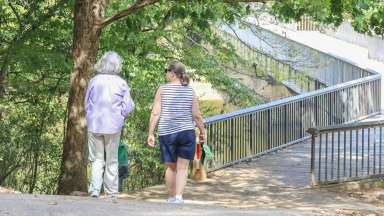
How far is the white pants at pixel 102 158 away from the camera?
397 inches

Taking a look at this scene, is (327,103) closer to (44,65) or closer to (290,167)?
(290,167)

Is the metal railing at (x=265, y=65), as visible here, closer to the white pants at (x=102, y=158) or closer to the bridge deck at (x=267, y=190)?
the bridge deck at (x=267, y=190)

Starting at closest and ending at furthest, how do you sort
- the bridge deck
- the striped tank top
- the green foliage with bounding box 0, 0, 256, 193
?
1. the striped tank top
2. the bridge deck
3. the green foliage with bounding box 0, 0, 256, 193

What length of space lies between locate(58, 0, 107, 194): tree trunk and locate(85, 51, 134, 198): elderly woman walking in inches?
66.7

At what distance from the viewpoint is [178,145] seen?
10.0 m

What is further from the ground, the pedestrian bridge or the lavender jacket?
the lavender jacket

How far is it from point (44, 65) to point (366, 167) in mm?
5702

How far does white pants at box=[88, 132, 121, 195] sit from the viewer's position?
10086mm

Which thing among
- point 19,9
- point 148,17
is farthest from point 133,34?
point 19,9

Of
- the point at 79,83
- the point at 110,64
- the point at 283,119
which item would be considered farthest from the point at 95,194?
the point at 283,119

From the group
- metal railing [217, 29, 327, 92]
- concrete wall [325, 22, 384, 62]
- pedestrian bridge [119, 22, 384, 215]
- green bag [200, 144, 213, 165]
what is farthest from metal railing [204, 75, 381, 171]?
concrete wall [325, 22, 384, 62]

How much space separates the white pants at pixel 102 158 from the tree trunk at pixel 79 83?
1.67 m

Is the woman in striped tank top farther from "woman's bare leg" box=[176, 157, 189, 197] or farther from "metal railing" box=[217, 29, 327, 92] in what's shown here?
"metal railing" box=[217, 29, 327, 92]

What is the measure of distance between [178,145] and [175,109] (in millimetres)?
426
